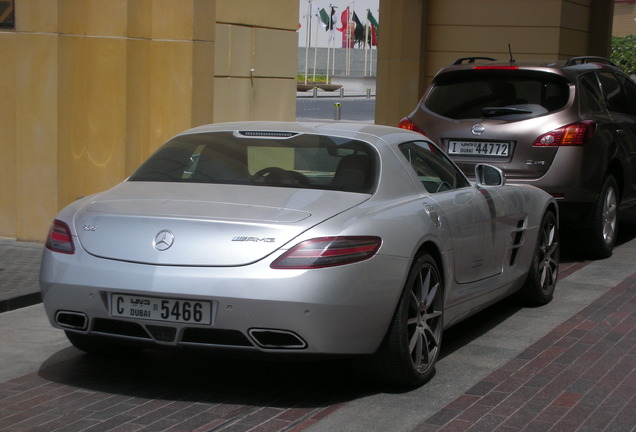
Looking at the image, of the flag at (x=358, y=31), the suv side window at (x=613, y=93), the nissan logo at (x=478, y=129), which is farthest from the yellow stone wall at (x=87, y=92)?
the flag at (x=358, y=31)

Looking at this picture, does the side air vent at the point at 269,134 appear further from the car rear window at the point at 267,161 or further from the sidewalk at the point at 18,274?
the sidewalk at the point at 18,274

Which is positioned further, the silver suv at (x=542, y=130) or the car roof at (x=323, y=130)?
the silver suv at (x=542, y=130)

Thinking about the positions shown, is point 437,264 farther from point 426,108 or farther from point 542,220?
point 426,108

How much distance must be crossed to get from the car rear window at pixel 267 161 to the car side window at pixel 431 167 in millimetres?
428

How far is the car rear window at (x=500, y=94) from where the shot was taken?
388 inches

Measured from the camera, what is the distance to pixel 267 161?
612cm

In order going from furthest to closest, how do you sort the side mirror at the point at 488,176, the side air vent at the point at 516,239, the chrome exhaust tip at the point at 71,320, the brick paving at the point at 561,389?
1. the side air vent at the point at 516,239
2. the side mirror at the point at 488,176
3. the chrome exhaust tip at the point at 71,320
4. the brick paving at the point at 561,389

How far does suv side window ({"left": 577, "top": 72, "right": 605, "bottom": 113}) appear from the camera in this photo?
32.7 feet

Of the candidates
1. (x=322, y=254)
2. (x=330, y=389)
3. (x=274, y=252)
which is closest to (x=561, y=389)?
(x=330, y=389)

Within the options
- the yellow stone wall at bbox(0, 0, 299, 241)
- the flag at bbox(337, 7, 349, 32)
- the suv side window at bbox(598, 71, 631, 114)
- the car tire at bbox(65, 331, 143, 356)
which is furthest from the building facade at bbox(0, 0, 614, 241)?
the flag at bbox(337, 7, 349, 32)

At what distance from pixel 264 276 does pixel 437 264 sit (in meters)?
1.32

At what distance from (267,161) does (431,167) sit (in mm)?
1023

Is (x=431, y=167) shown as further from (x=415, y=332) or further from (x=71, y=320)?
(x=71, y=320)

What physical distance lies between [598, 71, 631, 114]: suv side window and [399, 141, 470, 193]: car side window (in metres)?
4.47
